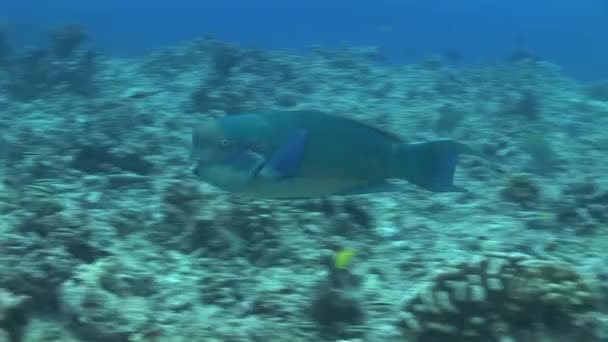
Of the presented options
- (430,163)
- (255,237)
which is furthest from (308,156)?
(255,237)

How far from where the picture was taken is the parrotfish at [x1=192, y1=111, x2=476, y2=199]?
2977 millimetres

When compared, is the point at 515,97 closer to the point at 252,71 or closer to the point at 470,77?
the point at 470,77

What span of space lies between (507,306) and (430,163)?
35.5 inches

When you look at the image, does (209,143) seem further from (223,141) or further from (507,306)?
(507,306)

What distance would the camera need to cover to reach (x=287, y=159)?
117 inches

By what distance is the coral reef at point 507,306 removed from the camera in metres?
3.22

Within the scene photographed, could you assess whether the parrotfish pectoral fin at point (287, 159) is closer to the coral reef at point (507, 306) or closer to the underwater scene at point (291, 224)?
the underwater scene at point (291, 224)

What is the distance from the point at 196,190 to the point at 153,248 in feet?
2.29

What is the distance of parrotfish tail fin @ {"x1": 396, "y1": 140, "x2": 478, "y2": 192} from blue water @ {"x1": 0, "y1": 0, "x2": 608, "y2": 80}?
29.0 metres

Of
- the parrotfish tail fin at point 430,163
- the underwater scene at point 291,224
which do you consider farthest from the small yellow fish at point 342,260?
the parrotfish tail fin at point 430,163

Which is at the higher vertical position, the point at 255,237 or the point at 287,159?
the point at 255,237

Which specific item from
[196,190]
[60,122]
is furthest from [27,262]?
[60,122]

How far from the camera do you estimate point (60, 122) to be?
9250 millimetres

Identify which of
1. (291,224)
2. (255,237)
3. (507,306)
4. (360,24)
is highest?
(360,24)
